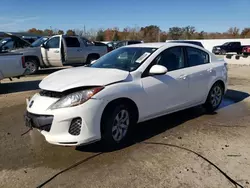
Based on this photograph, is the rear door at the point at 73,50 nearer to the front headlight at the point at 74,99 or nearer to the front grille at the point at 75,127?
the front headlight at the point at 74,99

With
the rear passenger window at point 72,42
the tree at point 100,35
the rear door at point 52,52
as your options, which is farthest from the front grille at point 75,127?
the tree at point 100,35

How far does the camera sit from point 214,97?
21.2ft

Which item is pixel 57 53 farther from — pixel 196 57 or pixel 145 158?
pixel 145 158

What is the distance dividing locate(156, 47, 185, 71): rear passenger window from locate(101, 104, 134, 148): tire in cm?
123

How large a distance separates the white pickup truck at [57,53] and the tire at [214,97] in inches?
353

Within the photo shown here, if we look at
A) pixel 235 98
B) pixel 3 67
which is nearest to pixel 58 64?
pixel 3 67

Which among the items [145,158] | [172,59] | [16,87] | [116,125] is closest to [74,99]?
[116,125]

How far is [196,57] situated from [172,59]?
0.86 metres

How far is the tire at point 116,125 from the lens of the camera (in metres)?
4.16

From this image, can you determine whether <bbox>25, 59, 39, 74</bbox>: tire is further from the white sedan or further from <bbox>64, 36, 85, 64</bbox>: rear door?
the white sedan

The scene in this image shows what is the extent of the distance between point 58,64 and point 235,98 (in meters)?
8.78

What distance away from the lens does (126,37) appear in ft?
211

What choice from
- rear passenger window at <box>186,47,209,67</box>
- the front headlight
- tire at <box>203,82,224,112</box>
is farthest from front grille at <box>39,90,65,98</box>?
tire at <box>203,82,224,112</box>

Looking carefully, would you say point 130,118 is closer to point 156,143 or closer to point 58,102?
point 156,143
